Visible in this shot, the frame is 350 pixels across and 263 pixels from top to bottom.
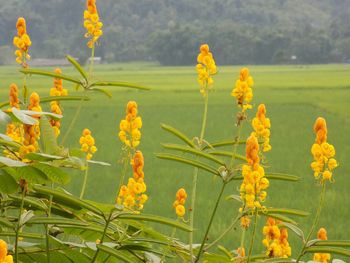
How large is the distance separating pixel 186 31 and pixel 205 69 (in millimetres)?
70656

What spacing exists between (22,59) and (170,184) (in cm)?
827

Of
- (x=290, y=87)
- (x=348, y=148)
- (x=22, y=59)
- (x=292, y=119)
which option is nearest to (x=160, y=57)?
(x=290, y=87)

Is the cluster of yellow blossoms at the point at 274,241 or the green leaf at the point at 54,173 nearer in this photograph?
the green leaf at the point at 54,173

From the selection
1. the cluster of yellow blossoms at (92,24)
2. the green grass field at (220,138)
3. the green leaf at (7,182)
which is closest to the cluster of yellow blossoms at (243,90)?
the green grass field at (220,138)

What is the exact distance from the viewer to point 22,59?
1.78m

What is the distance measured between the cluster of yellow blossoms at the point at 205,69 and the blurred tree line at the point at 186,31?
67898 mm

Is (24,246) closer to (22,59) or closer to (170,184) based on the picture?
(22,59)

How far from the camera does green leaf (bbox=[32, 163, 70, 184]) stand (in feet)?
4.33

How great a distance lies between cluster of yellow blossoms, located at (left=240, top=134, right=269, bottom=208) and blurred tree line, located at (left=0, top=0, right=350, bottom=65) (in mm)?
68230

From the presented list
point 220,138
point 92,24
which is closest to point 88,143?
point 92,24

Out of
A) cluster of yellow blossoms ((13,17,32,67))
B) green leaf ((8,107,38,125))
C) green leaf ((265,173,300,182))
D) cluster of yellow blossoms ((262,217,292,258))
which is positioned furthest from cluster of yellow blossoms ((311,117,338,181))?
cluster of yellow blossoms ((13,17,32,67))

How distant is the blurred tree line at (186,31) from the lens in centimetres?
7338

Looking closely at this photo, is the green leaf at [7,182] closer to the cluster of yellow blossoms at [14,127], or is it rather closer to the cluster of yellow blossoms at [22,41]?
the cluster of yellow blossoms at [14,127]

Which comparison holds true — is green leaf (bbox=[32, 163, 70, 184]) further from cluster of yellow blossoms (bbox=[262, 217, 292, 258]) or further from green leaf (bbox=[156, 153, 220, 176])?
cluster of yellow blossoms (bbox=[262, 217, 292, 258])
